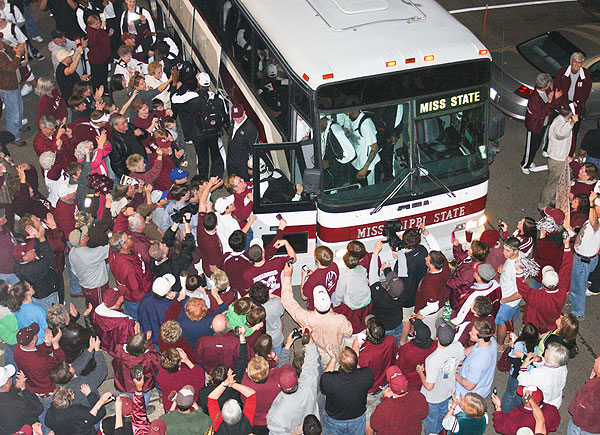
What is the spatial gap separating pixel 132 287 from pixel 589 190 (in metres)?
Result: 6.20

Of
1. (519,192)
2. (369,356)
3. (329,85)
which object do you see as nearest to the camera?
(369,356)

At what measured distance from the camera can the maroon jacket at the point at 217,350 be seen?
7.49 metres

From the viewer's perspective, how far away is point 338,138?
28.7 feet

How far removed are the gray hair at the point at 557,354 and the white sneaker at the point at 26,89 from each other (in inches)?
447

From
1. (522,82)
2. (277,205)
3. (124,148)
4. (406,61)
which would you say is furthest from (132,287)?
(522,82)

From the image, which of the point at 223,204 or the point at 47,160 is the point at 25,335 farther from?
the point at 47,160

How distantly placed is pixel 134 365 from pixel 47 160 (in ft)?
12.4

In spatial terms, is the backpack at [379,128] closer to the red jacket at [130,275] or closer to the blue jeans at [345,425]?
the red jacket at [130,275]

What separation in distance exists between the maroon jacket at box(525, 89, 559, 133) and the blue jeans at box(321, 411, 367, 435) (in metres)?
6.58

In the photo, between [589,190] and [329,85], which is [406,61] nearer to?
[329,85]

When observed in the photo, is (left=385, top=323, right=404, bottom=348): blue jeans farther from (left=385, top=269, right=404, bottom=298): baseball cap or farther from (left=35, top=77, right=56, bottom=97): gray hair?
(left=35, top=77, right=56, bottom=97): gray hair

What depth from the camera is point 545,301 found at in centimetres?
824

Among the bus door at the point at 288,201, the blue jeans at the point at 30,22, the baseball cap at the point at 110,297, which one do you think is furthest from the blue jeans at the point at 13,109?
the baseball cap at the point at 110,297

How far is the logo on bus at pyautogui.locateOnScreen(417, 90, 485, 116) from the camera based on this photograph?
881 centimetres
